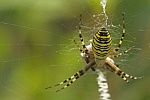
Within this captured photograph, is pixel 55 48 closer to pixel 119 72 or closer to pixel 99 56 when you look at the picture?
pixel 119 72

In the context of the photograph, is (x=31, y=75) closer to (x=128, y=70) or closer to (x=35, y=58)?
(x=35, y=58)

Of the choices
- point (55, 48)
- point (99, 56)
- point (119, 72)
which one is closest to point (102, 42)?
point (99, 56)

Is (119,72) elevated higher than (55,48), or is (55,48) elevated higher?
(55,48)

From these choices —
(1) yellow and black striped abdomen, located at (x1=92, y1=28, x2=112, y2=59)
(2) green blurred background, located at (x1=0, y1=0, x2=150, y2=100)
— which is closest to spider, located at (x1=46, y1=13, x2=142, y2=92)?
(1) yellow and black striped abdomen, located at (x1=92, y1=28, x2=112, y2=59)

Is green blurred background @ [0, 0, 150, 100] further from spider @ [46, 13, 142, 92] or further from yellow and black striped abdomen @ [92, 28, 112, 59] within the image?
yellow and black striped abdomen @ [92, 28, 112, 59]

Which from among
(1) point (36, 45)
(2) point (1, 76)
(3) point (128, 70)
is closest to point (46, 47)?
(1) point (36, 45)

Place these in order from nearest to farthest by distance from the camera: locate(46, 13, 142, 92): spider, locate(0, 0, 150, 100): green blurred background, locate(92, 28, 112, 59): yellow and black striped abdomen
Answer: locate(92, 28, 112, 59): yellow and black striped abdomen → locate(46, 13, 142, 92): spider → locate(0, 0, 150, 100): green blurred background
